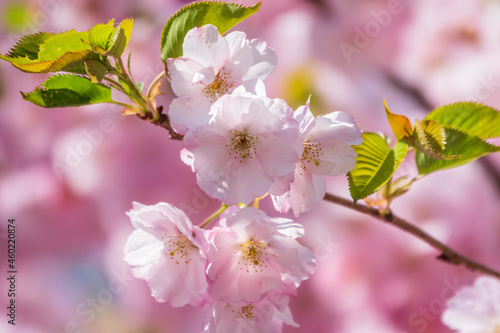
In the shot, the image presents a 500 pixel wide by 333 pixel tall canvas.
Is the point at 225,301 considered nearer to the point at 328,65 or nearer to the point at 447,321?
the point at 447,321

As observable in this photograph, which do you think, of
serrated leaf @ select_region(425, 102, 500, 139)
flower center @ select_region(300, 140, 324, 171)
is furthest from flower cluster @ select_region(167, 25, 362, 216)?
serrated leaf @ select_region(425, 102, 500, 139)

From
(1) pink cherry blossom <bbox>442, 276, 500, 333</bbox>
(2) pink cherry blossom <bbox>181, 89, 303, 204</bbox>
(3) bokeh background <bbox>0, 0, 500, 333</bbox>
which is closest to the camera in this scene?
(2) pink cherry blossom <bbox>181, 89, 303, 204</bbox>

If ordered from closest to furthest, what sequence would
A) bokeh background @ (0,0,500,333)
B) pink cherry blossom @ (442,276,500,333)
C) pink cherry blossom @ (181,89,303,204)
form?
pink cherry blossom @ (181,89,303,204), pink cherry blossom @ (442,276,500,333), bokeh background @ (0,0,500,333)

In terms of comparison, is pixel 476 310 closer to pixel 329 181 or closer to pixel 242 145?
pixel 329 181

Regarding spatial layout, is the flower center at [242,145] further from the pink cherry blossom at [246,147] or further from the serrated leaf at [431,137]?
the serrated leaf at [431,137]

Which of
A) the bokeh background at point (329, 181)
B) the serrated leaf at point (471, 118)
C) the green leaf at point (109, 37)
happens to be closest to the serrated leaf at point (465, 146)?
the serrated leaf at point (471, 118)

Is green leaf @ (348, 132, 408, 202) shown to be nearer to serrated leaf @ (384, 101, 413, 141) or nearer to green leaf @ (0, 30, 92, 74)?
serrated leaf @ (384, 101, 413, 141)

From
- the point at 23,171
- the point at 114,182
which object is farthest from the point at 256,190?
the point at 23,171

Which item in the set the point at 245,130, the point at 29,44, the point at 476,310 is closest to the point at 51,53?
the point at 29,44
